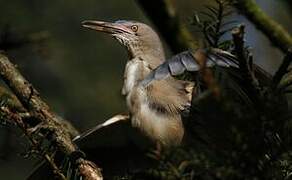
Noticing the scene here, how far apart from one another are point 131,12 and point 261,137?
569 centimetres

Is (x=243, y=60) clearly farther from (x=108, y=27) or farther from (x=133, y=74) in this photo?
(x=108, y=27)

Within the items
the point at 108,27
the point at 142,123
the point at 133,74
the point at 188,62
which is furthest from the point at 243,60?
the point at 108,27

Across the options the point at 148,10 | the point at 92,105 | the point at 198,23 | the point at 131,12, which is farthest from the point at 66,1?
the point at 198,23

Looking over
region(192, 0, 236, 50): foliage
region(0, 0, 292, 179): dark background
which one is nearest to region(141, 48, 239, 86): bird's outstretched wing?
region(192, 0, 236, 50): foliage

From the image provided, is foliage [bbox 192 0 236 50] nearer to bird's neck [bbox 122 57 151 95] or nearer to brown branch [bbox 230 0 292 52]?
bird's neck [bbox 122 57 151 95]

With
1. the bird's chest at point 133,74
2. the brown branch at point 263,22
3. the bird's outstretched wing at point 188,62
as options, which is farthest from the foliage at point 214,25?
the brown branch at point 263,22

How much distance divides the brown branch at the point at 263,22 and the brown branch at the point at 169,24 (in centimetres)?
27

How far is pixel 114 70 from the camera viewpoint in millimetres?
6777

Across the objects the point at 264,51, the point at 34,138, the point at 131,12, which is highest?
the point at 34,138

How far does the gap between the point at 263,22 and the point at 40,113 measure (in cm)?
128

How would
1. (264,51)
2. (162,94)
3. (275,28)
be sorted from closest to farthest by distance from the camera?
(162,94)
(275,28)
(264,51)

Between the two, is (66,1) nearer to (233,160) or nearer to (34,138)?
(34,138)

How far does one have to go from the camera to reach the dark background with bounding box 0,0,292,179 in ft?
18.7

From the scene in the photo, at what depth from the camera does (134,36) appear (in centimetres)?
383
